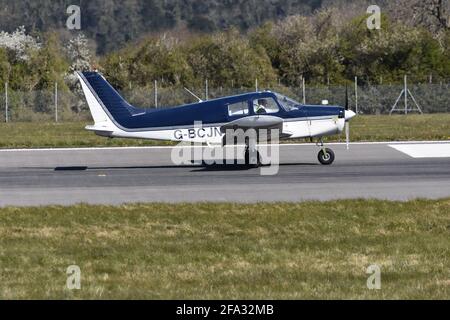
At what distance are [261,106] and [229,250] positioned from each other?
35.2 ft

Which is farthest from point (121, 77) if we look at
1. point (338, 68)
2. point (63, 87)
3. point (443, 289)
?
point (443, 289)

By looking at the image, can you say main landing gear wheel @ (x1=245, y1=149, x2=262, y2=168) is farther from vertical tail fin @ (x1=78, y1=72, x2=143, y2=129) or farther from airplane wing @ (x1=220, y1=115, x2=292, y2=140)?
vertical tail fin @ (x1=78, y1=72, x2=143, y2=129)

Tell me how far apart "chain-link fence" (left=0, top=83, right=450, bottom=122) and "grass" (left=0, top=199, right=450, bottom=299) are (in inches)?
1109

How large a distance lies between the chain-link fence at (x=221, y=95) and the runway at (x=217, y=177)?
16387 millimetres

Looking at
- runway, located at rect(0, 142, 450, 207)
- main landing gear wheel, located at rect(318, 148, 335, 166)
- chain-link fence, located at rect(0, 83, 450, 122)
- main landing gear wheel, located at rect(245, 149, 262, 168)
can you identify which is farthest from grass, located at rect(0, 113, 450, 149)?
main landing gear wheel, located at rect(245, 149, 262, 168)

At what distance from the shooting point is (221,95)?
43.8m

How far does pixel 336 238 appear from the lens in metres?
13.0

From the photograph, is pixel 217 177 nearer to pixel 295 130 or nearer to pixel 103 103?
pixel 295 130

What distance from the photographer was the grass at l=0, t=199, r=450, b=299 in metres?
10.2

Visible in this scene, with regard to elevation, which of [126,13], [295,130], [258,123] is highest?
[126,13]

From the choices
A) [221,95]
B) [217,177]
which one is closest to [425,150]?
[217,177]

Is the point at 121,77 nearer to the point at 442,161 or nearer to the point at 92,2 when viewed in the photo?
the point at 442,161

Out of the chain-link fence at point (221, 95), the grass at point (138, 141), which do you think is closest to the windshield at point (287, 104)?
the grass at point (138, 141)

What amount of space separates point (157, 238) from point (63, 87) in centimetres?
3701
